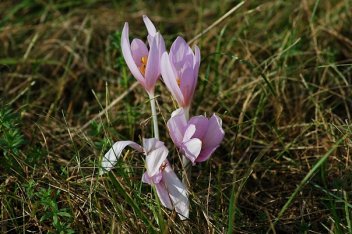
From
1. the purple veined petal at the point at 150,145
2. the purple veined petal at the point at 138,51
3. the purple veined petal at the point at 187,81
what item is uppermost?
the purple veined petal at the point at 138,51

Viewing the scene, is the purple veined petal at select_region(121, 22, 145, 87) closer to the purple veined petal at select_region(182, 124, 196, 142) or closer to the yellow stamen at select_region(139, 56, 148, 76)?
the yellow stamen at select_region(139, 56, 148, 76)

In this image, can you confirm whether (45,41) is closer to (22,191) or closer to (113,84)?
(113,84)

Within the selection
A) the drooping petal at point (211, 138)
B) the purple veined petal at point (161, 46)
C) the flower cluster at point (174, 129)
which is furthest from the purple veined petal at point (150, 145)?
the purple veined petal at point (161, 46)

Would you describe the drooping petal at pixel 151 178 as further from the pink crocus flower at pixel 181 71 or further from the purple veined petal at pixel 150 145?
the pink crocus flower at pixel 181 71

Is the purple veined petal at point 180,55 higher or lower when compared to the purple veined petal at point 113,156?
higher

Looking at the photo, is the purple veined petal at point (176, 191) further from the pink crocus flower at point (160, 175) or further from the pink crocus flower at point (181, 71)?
the pink crocus flower at point (181, 71)

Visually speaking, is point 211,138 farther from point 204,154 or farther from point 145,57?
point 145,57

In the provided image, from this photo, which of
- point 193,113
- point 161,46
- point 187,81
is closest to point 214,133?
point 187,81

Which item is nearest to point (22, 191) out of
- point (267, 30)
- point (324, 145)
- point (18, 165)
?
point (18, 165)

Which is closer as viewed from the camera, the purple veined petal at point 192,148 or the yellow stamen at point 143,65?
the purple veined petal at point 192,148
